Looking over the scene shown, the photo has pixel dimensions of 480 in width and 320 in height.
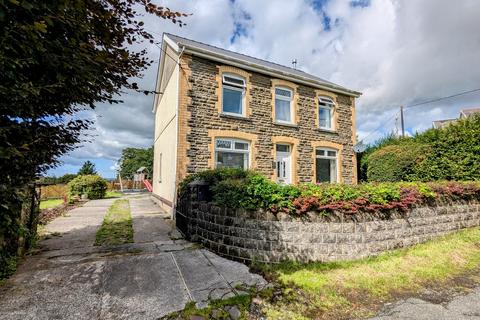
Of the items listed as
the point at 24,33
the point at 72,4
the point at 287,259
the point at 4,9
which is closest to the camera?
the point at 4,9

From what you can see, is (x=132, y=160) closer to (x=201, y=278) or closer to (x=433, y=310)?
(x=201, y=278)

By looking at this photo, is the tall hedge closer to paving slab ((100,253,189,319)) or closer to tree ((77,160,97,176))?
paving slab ((100,253,189,319))

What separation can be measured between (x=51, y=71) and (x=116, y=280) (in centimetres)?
306

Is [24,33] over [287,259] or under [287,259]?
over

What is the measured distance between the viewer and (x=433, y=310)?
3297mm

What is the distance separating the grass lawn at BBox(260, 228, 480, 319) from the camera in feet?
10.8

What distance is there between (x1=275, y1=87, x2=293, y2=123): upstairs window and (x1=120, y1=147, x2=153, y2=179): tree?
43567 mm

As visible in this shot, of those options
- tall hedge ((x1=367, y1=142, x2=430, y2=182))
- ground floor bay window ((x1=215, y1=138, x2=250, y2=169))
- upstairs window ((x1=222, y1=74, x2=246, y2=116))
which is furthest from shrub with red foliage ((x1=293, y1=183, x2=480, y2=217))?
upstairs window ((x1=222, y1=74, x2=246, y2=116))

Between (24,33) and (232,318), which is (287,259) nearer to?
(232,318)

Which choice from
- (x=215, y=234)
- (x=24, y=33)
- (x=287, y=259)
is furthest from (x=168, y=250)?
(x=24, y=33)

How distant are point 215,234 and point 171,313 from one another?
7.71 ft

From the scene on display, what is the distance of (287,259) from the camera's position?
15.1 ft

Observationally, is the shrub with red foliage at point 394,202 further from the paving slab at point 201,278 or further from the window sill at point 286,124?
the window sill at point 286,124

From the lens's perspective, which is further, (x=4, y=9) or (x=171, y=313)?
(x=171, y=313)
